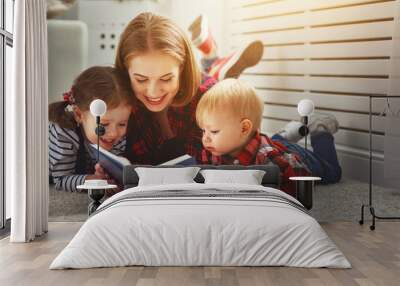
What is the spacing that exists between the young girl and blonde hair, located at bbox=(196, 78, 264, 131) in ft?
2.80

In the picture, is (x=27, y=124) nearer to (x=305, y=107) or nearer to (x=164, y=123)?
(x=164, y=123)

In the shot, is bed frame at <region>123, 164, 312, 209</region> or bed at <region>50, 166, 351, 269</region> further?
bed frame at <region>123, 164, 312, 209</region>

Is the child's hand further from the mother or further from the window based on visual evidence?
the window

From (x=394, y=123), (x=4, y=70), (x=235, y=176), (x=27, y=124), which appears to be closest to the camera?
(x=27, y=124)

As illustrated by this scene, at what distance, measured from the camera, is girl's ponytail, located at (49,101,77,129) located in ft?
27.2

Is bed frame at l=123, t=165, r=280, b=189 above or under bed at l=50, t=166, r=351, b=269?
above

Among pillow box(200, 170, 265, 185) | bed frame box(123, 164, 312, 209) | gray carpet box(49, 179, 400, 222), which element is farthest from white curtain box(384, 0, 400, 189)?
pillow box(200, 170, 265, 185)

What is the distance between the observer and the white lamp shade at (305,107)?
808 cm

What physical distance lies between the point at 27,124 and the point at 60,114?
4.98 ft

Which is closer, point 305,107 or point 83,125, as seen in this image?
point 305,107

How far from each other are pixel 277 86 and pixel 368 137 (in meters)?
1.16

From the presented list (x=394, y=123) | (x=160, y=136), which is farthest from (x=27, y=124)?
(x=394, y=123)

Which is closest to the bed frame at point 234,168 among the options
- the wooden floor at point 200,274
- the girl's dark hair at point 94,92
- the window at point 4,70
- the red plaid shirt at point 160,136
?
the red plaid shirt at point 160,136

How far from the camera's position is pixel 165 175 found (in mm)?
7758
